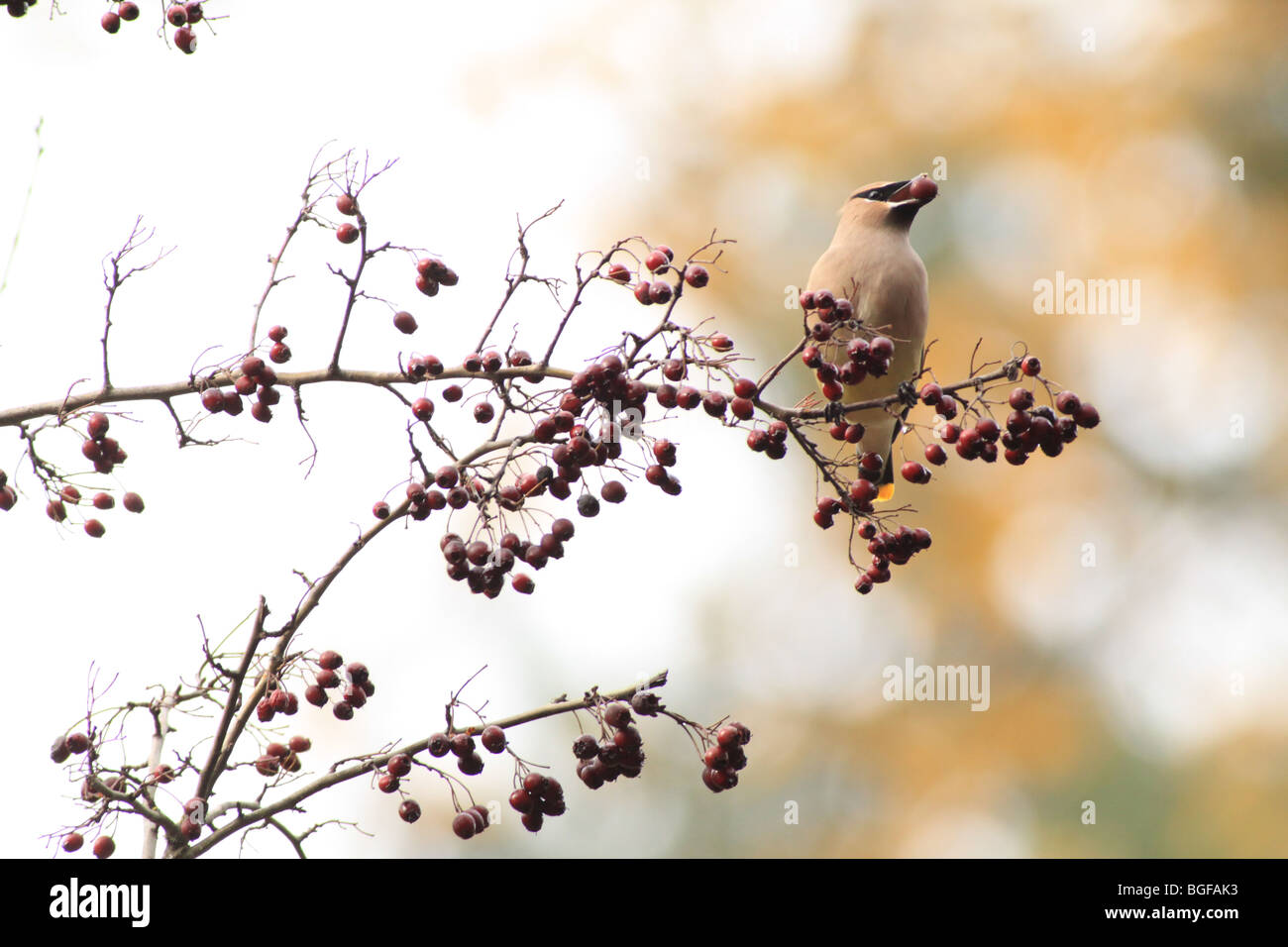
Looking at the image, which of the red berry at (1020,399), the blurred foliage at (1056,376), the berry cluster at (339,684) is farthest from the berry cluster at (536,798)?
the blurred foliage at (1056,376)

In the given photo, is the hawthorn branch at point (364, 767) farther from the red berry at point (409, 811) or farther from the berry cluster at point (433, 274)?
the berry cluster at point (433, 274)

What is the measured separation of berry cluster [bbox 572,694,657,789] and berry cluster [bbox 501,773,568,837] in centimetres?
5

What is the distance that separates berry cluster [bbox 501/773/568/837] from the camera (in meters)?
1.84

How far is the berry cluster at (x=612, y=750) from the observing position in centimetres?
180

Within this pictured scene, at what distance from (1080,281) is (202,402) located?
22.1 ft

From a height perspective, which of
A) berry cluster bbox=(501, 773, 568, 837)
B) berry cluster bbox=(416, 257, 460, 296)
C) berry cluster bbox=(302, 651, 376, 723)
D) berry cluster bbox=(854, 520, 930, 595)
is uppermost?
berry cluster bbox=(416, 257, 460, 296)

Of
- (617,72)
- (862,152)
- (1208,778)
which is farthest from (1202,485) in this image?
(617,72)

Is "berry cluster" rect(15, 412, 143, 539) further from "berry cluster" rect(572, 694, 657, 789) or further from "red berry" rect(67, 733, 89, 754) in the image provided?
"berry cluster" rect(572, 694, 657, 789)

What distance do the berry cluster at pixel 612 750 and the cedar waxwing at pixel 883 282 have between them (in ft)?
5.69

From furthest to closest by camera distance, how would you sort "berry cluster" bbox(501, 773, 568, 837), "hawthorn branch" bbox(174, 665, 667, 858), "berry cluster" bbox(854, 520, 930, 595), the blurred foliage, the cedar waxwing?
the blurred foliage < the cedar waxwing < "berry cluster" bbox(854, 520, 930, 595) < "berry cluster" bbox(501, 773, 568, 837) < "hawthorn branch" bbox(174, 665, 667, 858)

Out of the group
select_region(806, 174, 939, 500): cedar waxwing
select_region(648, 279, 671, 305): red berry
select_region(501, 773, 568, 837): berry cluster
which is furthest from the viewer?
select_region(806, 174, 939, 500): cedar waxwing

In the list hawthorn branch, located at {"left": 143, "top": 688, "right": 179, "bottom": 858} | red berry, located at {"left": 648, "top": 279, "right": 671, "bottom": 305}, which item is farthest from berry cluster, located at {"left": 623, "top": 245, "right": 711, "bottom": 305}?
hawthorn branch, located at {"left": 143, "top": 688, "right": 179, "bottom": 858}

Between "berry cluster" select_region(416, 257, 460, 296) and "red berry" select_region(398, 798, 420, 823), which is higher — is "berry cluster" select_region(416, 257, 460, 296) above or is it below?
above
